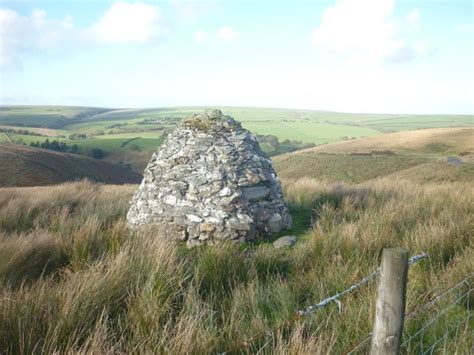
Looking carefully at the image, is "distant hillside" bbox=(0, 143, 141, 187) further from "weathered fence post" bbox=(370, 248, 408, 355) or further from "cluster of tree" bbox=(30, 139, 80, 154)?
"weathered fence post" bbox=(370, 248, 408, 355)

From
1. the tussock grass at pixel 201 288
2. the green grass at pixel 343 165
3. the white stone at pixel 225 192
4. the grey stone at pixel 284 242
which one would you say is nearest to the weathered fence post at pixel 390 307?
the tussock grass at pixel 201 288

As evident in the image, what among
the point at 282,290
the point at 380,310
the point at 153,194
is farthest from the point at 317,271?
the point at 153,194

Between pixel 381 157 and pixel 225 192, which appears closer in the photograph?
pixel 225 192

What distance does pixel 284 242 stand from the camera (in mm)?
6715

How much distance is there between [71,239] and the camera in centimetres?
553

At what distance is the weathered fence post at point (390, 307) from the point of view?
210 centimetres

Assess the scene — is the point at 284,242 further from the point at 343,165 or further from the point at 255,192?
the point at 343,165

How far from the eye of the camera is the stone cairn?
706 centimetres

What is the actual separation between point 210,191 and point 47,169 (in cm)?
3677

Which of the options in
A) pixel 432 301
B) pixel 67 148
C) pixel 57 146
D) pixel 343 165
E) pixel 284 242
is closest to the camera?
pixel 432 301

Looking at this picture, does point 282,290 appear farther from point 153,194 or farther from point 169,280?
point 153,194

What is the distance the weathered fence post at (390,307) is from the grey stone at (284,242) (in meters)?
4.39

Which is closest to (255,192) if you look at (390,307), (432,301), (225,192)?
(225,192)

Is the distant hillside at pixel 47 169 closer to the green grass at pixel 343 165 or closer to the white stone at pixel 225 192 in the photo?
the green grass at pixel 343 165
